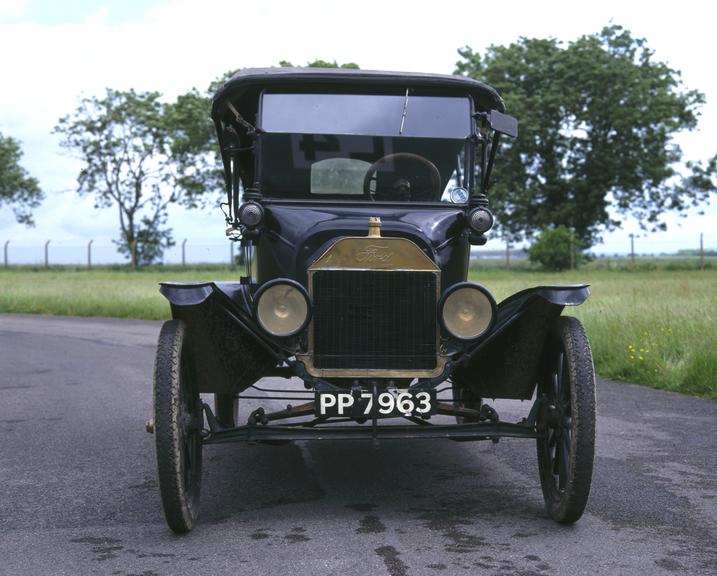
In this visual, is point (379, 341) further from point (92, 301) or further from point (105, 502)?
point (92, 301)

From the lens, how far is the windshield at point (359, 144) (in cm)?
593

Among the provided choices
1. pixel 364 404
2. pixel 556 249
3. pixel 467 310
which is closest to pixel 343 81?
pixel 467 310

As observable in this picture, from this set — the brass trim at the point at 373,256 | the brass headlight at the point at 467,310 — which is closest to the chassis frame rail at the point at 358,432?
the brass headlight at the point at 467,310

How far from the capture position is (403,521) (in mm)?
4773

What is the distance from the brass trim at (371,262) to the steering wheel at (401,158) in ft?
3.50

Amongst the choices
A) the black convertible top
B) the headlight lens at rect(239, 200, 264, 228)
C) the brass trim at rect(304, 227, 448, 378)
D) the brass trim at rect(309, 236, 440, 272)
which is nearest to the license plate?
the brass trim at rect(304, 227, 448, 378)

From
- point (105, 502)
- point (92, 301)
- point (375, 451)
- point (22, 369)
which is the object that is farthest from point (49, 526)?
point (92, 301)

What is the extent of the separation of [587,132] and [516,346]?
123 feet

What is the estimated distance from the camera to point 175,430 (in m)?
4.43

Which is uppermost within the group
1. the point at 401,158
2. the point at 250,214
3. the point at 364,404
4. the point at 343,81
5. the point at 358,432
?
the point at 343,81

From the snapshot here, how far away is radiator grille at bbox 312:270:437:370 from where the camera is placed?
194 inches

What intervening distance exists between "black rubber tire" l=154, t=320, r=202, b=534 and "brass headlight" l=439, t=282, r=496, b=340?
54.4 inches

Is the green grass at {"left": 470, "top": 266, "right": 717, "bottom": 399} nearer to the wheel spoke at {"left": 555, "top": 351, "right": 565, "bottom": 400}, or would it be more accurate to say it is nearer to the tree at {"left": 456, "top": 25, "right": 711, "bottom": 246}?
the wheel spoke at {"left": 555, "top": 351, "right": 565, "bottom": 400}

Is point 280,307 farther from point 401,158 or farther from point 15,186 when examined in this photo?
point 15,186
